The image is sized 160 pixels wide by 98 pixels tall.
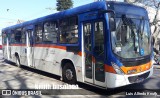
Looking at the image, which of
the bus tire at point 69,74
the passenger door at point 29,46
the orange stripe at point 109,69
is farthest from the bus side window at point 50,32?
the orange stripe at point 109,69

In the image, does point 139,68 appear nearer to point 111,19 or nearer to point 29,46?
point 111,19

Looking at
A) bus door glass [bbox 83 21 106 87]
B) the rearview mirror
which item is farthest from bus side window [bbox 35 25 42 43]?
the rearview mirror

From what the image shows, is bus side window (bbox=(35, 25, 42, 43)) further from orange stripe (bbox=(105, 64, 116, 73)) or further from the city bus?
orange stripe (bbox=(105, 64, 116, 73))

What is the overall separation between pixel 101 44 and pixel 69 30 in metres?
2.13

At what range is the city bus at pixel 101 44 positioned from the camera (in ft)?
24.2

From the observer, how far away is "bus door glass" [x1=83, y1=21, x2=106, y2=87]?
303 inches

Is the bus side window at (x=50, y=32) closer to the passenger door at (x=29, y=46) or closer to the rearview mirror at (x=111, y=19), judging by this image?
the passenger door at (x=29, y=46)

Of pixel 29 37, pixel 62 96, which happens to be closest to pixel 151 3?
pixel 29 37

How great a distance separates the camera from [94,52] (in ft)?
26.2

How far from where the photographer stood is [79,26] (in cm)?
872

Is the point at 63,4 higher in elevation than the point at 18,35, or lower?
higher

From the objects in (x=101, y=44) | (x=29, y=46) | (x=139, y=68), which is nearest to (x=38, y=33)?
(x=29, y=46)

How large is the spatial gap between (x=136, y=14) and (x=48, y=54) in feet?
15.6

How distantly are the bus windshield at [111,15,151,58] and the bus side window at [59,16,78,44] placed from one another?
1.97m
